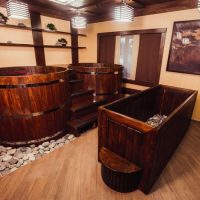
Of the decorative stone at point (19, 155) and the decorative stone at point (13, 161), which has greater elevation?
the decorative stone at point (13, 161)

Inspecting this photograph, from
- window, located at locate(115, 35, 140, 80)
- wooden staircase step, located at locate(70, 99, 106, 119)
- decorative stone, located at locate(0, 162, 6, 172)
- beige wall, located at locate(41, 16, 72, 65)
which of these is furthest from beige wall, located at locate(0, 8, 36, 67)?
window, located at locate(115, 35, 140, 80)

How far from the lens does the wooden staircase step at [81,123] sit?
273 centimetres

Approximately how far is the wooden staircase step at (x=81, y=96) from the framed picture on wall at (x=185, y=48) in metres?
2.12

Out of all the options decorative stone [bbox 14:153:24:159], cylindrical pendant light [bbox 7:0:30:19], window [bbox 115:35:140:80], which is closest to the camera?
cylindrical pendant light [bbox 7:0:30:19]

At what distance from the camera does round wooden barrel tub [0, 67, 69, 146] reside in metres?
2.09

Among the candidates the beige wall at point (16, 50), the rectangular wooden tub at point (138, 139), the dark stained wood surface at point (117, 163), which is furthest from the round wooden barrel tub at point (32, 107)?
the beige wall at point (16, 50)

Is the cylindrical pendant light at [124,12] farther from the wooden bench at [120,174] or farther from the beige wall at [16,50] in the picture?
the beige wall at [16,50]

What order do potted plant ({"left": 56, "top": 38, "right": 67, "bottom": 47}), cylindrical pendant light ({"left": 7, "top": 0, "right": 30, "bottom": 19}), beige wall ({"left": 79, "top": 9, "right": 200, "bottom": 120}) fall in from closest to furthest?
cylindrical pendant light ({"left": 7, "top": 0, "right": 30, "bottom": 19}), beige wall ({"left": 79, "top": 9, "right": 200, "bottom": 120}), potted plant ({"left": 56, "top": 38, "right": 67, "bottom": 47})

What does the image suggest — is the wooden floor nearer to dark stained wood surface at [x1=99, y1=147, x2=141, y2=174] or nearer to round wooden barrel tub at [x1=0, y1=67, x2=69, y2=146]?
dark stained wood surface at [x1=99, y1=147, x2=141, y2=174]

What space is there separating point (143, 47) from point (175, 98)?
162 cm

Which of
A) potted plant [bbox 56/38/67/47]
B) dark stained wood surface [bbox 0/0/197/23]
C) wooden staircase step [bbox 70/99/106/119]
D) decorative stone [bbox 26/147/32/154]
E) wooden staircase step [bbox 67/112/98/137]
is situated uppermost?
dark stained wood surface [bbox 0/0/197/23]

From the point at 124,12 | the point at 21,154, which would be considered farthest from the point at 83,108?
the point at 124,12

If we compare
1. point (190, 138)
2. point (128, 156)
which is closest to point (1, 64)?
point (128, 156)

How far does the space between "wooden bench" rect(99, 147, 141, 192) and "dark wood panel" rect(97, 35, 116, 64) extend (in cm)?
350
